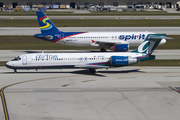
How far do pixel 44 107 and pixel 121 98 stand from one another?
8.11 metres

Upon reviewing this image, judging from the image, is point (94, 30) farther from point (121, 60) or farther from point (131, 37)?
point (121, 60)

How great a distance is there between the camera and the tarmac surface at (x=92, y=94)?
951 inches

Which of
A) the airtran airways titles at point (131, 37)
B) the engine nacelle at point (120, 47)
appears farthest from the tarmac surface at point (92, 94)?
the airtran airways titles at point (131, 37)

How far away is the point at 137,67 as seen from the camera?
45.2m

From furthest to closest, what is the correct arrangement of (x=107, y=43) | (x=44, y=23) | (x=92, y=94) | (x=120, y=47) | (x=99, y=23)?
(x=99, y=23)
(x=44, y=23)
(x=107, y=43)
(x=120, y=47)
(x=92, y=94)

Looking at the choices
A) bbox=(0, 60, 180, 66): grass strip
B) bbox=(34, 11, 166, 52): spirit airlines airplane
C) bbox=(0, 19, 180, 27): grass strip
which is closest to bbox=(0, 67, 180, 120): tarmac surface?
bbox=(0, 60, 180, 66): grass strip

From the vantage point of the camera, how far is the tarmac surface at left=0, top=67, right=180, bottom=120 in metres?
24.2

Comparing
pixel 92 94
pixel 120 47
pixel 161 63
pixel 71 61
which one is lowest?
pixel 161 63

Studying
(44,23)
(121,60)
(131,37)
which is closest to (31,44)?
(44,23)

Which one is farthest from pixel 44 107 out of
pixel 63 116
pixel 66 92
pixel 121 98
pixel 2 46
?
pixel 2 46

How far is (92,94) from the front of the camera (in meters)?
30.0

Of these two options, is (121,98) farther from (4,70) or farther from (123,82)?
(4,70)

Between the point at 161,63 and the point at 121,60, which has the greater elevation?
the point at 121,60

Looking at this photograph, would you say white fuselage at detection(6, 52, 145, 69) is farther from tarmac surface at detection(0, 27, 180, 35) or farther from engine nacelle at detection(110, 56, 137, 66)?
tarmac surface at detection(0, 27, 180, 35)
